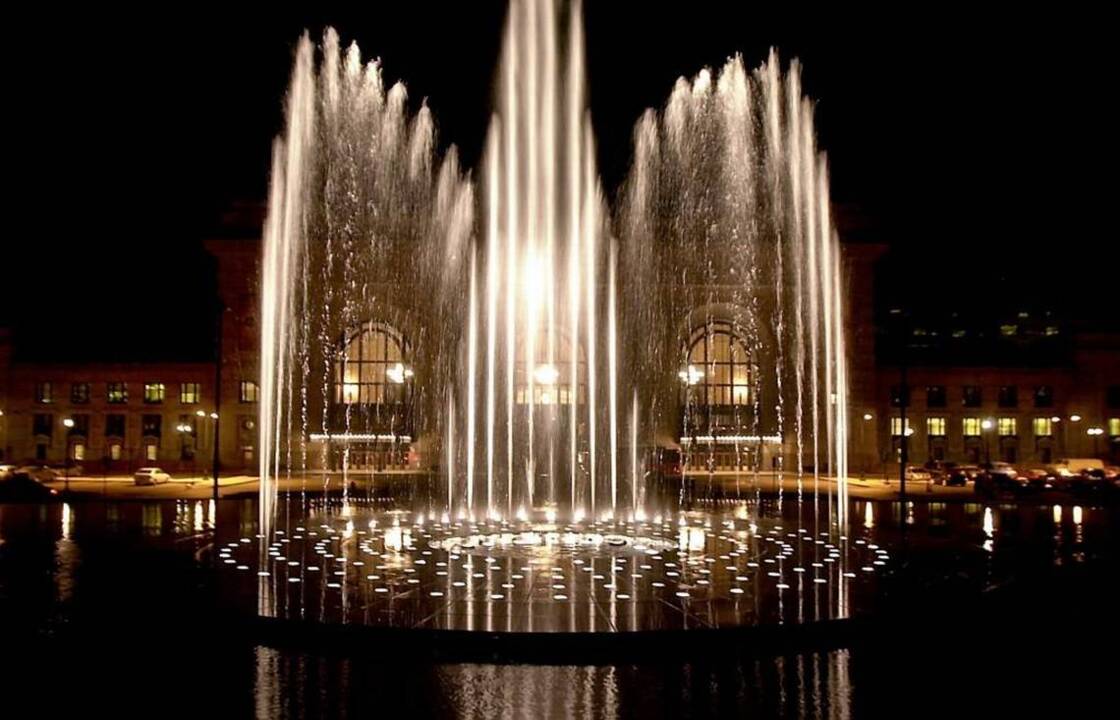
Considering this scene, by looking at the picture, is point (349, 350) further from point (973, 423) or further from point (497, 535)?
point (497, 535)

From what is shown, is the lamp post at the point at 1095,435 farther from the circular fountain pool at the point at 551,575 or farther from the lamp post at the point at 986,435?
the circular fountain pool at the point at 551,575

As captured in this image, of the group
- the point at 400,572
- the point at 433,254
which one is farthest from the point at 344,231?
the point at 400,572

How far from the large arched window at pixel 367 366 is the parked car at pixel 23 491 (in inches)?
1371

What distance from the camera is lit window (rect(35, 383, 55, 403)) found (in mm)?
80062

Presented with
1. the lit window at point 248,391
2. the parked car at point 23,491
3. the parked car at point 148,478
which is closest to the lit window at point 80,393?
the lit window at point 248,391

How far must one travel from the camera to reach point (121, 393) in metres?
80.2

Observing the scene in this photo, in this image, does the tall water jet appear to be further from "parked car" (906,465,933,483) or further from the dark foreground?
the dark foreground

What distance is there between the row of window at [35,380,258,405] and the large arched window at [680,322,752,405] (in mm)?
39063

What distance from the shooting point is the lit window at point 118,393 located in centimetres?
8019

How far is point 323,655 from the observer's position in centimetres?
1258

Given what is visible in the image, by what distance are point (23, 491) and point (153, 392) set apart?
3879 centimetres

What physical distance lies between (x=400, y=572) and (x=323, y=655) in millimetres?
5283

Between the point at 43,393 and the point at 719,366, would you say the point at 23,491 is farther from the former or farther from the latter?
the point at 719,366

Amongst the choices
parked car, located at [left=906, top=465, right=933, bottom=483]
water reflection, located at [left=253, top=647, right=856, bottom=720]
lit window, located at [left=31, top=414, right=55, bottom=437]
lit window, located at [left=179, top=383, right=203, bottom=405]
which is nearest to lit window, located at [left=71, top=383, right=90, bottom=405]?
lit window, located at [left=31, top=414, right=55, bottom=437]
